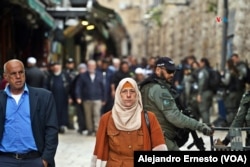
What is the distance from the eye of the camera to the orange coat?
22.1ft

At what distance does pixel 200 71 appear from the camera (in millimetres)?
19562

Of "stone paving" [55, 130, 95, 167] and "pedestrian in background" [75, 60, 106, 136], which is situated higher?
"pedestrian in background" [75, 60, 106, 136]

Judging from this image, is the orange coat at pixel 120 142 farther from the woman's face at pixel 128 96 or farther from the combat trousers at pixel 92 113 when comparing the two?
the combat trousers at pixel 92 113

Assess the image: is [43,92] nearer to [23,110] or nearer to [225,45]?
[23,110]

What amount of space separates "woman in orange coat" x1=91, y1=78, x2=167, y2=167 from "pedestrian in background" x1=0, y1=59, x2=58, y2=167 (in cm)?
47

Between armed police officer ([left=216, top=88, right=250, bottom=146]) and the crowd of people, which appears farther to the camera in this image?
armed police officer ([left=216, top=88, right=250, bottom=146])

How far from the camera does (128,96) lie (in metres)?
6.75

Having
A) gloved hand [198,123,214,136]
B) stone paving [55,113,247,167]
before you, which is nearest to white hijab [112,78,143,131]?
gloved hand [198,123,214,136]

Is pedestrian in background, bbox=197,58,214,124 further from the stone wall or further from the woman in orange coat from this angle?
the woman in orange coat

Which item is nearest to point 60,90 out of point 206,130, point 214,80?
point 214,80

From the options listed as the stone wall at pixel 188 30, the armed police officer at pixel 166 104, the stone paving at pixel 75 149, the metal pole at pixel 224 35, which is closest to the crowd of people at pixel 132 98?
the armed police officer at pixel 166 104

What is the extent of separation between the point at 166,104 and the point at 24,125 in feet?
5.18

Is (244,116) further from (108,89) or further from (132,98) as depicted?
(108,89)

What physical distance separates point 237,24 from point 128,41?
32.2m
